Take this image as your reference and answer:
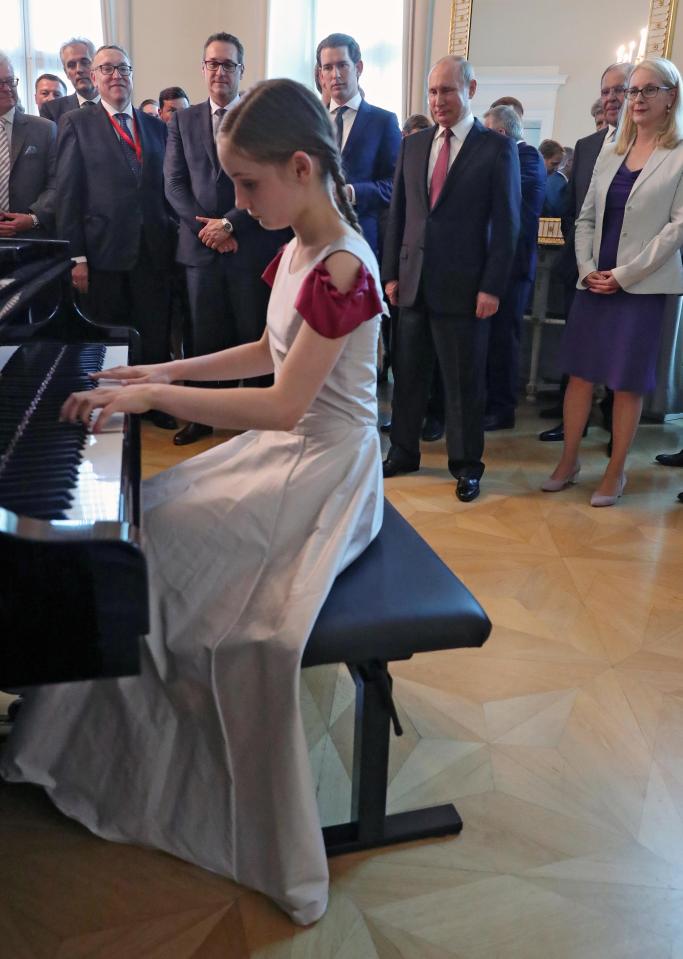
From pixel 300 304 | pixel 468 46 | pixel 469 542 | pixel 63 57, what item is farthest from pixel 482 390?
pixel 468 46

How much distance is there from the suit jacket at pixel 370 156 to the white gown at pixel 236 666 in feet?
6.81

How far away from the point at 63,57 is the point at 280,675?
13.6 ft

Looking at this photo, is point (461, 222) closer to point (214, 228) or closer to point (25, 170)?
point (214, 228)

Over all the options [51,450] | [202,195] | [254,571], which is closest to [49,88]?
[202,195]

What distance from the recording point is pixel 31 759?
1354 mm

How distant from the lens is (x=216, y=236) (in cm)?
327

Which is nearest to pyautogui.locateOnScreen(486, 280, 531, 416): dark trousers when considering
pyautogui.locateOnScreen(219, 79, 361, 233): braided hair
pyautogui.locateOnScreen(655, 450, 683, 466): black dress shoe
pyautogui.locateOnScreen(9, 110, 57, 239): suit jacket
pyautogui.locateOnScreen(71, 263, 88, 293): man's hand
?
pyautogui.locateOnScreen(655, 450, 683, 466): black dress shoe

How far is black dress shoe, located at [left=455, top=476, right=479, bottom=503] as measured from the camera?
3051 mm

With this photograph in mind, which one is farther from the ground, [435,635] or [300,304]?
[300,304]

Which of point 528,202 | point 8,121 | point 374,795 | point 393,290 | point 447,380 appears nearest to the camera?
point 374,795

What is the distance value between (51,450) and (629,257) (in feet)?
7.66

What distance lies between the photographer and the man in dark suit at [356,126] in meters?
3.32

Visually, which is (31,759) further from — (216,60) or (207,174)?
(216,60)

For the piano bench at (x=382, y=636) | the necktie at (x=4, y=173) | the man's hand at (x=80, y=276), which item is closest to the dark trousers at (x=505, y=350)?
the man's hand at (x=80, y=276)
